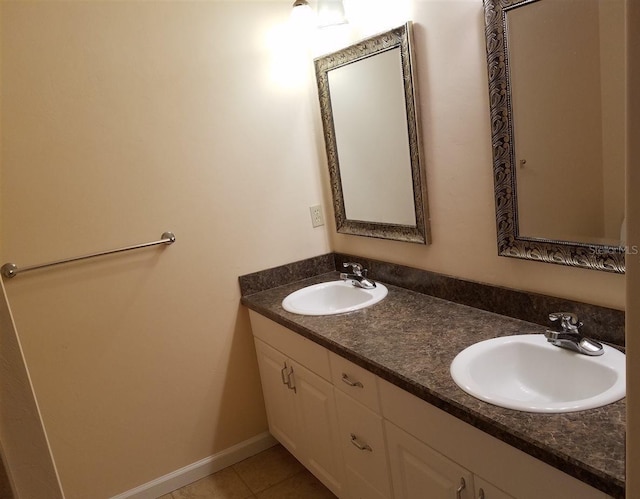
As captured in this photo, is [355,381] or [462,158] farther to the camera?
[462,158]

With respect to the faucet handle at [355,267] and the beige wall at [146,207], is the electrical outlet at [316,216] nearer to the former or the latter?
the beige wall at [146,207]

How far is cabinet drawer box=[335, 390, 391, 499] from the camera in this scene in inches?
61.9

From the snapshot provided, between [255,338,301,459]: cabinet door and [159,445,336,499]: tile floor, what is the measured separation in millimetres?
123

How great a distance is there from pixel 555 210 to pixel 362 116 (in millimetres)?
928

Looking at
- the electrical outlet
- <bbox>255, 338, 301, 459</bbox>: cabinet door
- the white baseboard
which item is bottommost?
the white baseboard

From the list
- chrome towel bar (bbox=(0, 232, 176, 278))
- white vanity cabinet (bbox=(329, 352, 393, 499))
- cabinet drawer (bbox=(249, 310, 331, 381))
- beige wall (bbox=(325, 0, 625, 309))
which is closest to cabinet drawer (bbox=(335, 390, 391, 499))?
white vanity cabinet (bbox=(329, 352, 393, 499))

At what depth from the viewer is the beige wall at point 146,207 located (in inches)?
74.1

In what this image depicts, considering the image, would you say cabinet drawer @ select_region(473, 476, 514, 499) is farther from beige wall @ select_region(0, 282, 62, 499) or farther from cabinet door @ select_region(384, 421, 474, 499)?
beige wall @ select_region(0, 282, 62, 499)

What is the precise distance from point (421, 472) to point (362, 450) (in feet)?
1.02

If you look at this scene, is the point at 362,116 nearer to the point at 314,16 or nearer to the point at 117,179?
the point at 314,16

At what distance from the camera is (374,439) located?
159 cm

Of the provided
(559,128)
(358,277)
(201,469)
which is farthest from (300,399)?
(559,128)

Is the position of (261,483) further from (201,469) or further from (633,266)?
(633,266)

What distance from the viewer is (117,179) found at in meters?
2.01
